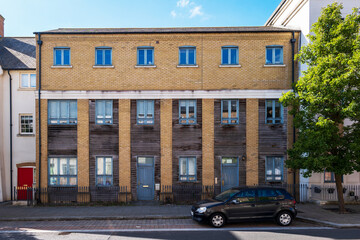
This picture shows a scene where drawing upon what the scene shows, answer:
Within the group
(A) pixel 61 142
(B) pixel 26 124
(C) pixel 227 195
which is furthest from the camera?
(B) pixel 26 124

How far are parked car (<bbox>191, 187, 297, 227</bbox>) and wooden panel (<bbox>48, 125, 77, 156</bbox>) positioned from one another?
323 inches

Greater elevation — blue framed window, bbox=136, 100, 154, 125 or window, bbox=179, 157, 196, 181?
blue framed window, bbox=136, 100, 154, 125

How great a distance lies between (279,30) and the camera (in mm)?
14484

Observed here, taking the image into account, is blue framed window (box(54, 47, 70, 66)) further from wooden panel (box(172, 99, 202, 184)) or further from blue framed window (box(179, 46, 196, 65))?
wooden panel (box(172, 99, 202, 184))

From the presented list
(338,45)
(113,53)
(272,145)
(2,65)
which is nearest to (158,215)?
(272,145)

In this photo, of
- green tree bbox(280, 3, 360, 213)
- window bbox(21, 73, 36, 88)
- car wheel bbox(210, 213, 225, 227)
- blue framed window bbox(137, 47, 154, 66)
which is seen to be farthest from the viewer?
window bbox(21, 73, 36, 88)

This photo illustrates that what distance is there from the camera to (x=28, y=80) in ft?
53.0

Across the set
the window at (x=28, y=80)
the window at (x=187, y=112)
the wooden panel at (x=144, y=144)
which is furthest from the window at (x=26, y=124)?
the window at (x=187, y=112)

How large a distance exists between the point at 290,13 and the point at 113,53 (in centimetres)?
1138

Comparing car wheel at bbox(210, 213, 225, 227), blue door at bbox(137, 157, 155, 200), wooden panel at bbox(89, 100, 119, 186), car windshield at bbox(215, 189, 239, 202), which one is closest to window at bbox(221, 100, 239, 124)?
car windshield at bbox(215, 189, 239, 202)

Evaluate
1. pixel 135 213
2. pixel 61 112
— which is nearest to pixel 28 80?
pixel 61 112

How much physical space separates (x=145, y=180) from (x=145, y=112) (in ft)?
12.8

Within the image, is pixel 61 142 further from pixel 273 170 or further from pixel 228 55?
pixel 273 170

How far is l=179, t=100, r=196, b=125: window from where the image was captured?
1455 cm
